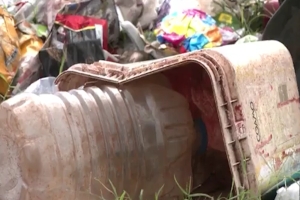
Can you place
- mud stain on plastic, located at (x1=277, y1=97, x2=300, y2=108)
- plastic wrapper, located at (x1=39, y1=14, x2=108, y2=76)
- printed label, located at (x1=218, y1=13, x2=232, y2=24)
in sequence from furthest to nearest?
1. printed label, located at (x1=218, y1=13, x2=232, y2=24)
2. plastic wrapper, located at (x1=39, y1=14, x2=108, y2=76)
3. mud stain on plastic, located at (x1=277, y1=97, x2=300, y2=108)

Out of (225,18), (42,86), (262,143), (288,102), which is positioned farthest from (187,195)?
(225,18)

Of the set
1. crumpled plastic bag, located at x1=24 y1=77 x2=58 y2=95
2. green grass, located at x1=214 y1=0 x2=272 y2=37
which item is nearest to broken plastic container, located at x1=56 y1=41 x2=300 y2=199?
crumpled plastic bag, located at x1=24 y1=77 x2=58 y2=95

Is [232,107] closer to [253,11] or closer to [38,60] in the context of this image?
[38,60]

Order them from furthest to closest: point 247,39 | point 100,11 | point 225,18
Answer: point 225,18 < point 100,11 < point 247,39

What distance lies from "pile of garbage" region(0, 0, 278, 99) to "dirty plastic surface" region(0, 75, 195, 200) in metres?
0.61

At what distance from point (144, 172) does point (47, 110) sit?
0.82 feet

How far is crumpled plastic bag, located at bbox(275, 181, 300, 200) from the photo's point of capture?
881 millimetres

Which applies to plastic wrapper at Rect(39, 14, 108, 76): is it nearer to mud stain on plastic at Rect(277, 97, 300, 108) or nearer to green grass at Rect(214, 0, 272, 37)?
green grass at Rect(214, 0, 272, 37)

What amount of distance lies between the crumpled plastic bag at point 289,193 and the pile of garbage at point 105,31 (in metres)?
0.85

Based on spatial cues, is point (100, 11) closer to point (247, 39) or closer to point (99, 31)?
point (99, 31)

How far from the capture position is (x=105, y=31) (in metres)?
1.80

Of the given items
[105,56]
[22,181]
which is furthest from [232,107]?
[105,56]

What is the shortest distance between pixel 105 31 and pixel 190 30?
0.95 feet

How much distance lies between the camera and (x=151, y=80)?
3.68 ft
